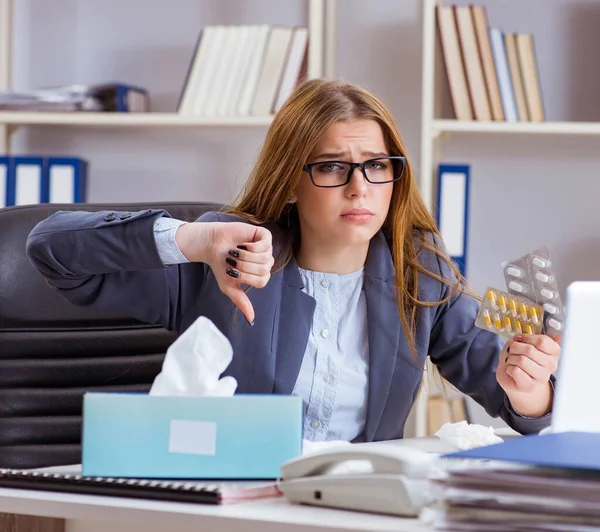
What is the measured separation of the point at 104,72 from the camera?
3.08 m

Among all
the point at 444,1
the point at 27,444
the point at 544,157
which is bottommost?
the point at 27,444

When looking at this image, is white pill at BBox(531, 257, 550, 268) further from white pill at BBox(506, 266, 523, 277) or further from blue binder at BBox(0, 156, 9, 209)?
blue binder at BBox(0, 156, 9, 209)

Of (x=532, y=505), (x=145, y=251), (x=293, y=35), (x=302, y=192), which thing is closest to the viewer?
(x=532, y=505)

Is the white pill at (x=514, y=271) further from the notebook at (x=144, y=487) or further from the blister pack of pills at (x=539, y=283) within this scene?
the notebook at (x=144, y=487)

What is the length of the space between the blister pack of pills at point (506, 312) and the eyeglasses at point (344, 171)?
0.51 metres

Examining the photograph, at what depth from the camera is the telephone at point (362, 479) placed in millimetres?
806

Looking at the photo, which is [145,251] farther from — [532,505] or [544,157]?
[544,157]

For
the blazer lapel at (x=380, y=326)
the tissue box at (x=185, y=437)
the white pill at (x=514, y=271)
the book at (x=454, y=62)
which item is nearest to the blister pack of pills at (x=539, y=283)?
the white pill at (x=514, y=271)

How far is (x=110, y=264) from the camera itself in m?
1.50

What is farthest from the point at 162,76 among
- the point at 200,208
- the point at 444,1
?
the point at 200,208

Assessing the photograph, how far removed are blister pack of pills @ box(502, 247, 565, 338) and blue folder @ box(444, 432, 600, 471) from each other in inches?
7.6

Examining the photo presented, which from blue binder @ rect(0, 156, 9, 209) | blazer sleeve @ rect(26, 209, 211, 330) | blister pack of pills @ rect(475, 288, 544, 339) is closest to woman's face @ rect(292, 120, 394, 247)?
blazer sleeve @ rect(26, 209, 211, 330)

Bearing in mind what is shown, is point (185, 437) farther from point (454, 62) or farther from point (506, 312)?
point (454, 62)

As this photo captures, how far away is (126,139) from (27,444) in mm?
1552
